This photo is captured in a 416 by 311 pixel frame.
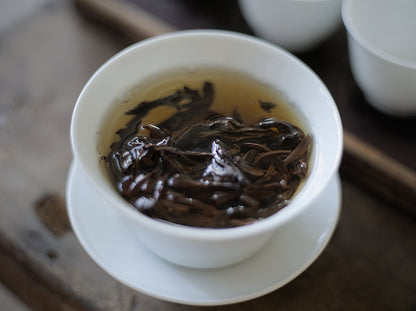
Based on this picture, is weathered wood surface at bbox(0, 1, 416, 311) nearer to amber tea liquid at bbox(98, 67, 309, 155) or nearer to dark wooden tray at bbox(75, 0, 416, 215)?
dark wooden tray at bbox(75, 0, 416, 215)

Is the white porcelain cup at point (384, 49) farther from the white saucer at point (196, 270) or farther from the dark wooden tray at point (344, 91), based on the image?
the white saucer at point (196, 270)

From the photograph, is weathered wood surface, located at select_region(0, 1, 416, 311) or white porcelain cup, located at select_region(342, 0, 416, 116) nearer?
weathered wood surface, located at select_region(0, 1, 416, 311)

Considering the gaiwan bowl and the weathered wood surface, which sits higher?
the gaiwan bowl

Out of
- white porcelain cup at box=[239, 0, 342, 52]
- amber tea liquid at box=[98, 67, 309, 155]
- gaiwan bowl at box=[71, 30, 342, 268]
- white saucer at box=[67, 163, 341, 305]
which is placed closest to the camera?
gaiwan bowl at box=[71, 30, 342, 268]

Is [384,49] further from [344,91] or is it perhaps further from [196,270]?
[196,270]

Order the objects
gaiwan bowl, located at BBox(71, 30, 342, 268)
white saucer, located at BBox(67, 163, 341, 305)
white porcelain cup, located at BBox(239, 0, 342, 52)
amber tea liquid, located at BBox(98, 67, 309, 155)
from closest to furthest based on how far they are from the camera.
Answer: gaiwan bowl, located at BBox(71, 30, 342, 268) < white saucer, located at BBox(67, 163, 341, 305) < amber tea liquid, located at BBox(98, 67, 309, 155) < white porcelain cup, located at BBox(239, 0, 342, 52)

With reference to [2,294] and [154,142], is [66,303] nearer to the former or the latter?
[2,294]

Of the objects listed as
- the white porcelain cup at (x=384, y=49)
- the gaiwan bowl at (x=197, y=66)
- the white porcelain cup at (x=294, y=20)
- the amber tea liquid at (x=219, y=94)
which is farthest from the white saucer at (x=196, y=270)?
the white porcelain cup at (x=294, y=20)

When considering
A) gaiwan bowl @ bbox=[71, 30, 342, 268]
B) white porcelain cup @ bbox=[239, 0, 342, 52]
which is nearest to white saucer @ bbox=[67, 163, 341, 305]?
gaiwan bowl @ bbox=[71, 30, 342, 268]
